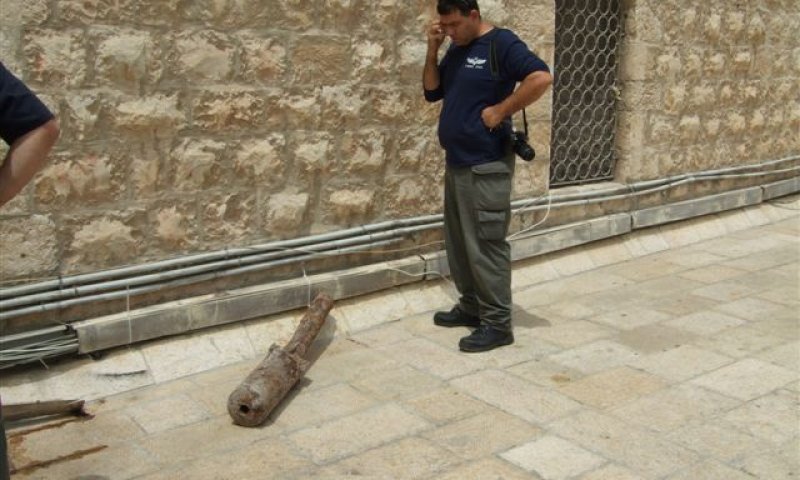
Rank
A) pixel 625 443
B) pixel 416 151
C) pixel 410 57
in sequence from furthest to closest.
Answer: pixel 416 151, pixel 410 57, pixel 625 443

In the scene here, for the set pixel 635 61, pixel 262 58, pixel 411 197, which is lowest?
pixel 411 197

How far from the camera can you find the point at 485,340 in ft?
14.5

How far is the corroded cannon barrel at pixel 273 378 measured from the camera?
3.47 m

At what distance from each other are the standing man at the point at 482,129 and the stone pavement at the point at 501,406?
0.35 metres

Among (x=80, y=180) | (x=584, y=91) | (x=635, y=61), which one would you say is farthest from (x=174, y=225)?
(x=635, y=61)

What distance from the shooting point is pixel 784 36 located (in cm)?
762

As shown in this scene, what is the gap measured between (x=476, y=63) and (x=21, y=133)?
259 cm

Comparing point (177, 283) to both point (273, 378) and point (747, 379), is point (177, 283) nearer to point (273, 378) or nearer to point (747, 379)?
point (273, 378)

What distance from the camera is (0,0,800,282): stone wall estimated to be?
3.78 m

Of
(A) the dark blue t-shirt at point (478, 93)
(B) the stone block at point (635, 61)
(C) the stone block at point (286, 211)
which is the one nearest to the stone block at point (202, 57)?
(C) the stone block at point (286, 211)

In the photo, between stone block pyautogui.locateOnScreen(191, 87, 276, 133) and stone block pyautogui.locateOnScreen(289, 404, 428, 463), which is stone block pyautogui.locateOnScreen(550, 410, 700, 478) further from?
stone block pyautogui.locateOnScreen(191, 87, 276, 133)

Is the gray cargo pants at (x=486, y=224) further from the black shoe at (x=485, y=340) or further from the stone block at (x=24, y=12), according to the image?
the stone block at (x=24, y=12)

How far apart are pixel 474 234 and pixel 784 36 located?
16.0 feet

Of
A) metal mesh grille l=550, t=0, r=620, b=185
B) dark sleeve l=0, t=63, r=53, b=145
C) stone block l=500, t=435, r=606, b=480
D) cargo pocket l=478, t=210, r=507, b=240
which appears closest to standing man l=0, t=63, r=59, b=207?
dark sleeve l=0, t=63, r=53, b=145
